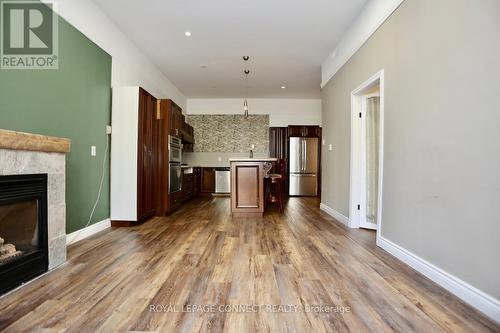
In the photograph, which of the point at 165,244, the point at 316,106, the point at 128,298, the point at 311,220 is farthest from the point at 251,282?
the point at 316,106

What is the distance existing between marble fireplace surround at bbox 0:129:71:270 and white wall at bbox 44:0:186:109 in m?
1.61

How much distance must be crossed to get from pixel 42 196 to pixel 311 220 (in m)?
3.44

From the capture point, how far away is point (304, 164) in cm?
751

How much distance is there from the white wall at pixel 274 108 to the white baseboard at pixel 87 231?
500 centimetres

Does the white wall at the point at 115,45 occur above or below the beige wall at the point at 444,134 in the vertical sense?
above

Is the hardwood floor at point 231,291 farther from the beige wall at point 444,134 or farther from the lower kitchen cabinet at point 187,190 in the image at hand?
the lower kitchen cabinet at point 187,190

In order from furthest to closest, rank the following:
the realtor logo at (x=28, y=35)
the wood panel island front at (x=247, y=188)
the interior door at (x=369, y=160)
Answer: the wood panel island front at (x=247, y=188)
the interior door at (x=369, y=160)
the realtor logo at (x=28, y=35)

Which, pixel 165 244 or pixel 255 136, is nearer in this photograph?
pixel 165 244

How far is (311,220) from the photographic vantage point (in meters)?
4.13

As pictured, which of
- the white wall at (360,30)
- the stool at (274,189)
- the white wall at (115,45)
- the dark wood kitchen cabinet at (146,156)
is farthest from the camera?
the stool at (274,189)

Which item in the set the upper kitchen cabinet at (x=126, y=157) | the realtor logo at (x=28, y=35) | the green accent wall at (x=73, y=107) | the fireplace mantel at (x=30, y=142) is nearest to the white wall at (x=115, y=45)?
the green accent wall at (x=73, y=107)

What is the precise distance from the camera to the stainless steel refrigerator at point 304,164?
7.51 m

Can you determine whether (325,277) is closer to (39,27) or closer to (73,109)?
(73,109)

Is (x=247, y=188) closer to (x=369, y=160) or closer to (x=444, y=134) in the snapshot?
(x=369, y=160)
